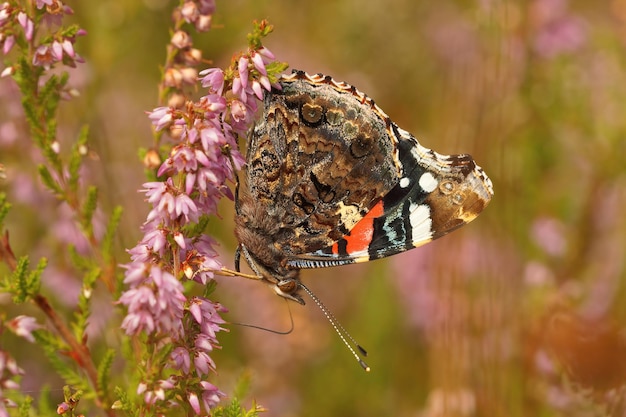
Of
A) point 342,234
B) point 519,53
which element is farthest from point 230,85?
point 519,53

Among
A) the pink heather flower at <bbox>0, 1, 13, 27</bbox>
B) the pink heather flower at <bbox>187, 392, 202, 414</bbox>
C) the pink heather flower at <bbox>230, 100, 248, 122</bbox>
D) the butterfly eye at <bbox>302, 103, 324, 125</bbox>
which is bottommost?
the pink heather flower at <bbox>187, 392, 202, 414</bbox>

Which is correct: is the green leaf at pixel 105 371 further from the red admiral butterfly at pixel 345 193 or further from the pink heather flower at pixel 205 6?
the pink heather flower at pixel 205 6

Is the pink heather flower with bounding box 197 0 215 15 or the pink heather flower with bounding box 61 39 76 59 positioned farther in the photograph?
the pink heather flower with bounding box 197 0 215 15

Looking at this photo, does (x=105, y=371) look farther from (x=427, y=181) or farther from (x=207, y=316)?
(x=427, y=181)

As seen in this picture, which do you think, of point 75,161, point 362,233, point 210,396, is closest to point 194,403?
point 210,396

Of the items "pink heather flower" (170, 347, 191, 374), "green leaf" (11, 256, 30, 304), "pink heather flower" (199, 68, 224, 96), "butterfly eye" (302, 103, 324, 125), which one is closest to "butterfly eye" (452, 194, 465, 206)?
"butterfly eye" (302, 103, 324, 125)

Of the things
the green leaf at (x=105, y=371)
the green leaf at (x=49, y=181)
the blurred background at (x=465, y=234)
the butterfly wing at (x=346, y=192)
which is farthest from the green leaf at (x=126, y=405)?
the butterfly wing at (x=346, y=192)

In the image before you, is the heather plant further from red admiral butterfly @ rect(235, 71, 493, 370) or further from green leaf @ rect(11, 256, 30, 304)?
red admiral butterfly @ rect(235, 71, 493, 370)

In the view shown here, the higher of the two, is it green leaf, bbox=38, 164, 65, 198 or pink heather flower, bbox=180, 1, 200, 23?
pink heather flower, bbox=180, 1, 200, 23
